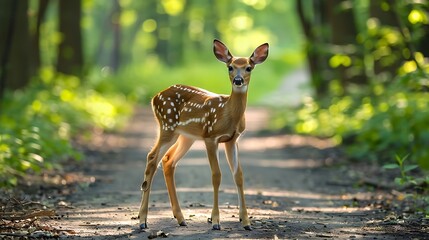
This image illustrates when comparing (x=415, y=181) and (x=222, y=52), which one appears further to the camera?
(x=415, y=181)

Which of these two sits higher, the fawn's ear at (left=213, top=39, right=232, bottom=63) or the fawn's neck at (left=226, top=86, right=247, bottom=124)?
the fawn's ear at (left=213, top=39, right=232, bottom=63)

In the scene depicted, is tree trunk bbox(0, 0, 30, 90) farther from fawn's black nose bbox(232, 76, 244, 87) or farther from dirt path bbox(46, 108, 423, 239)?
fawn's black nose bbox(232, 76, 244, 87)

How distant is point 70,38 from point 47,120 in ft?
34.6

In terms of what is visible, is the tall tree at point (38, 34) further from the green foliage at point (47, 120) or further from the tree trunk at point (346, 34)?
the tree trunk at point (346, 34)

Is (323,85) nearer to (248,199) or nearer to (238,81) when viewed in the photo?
(248,199)

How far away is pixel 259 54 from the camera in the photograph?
28.8 feet

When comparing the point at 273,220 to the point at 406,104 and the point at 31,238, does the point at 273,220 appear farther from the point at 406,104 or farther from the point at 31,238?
the point at 406,104

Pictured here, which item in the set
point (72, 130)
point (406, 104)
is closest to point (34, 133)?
point (72, 130)

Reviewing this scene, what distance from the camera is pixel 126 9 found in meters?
57.2

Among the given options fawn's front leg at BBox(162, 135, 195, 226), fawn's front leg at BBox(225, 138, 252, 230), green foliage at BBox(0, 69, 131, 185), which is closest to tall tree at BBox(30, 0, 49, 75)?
green foliage at BBox(0, 69, 131, 185)

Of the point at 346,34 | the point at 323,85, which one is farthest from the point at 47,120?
the point at 323,85

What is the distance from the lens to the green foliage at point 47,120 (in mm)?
13039

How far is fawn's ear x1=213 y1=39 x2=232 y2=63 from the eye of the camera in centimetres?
872

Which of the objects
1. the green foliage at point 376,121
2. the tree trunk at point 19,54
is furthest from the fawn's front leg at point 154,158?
the tree trunk at point 19,54
